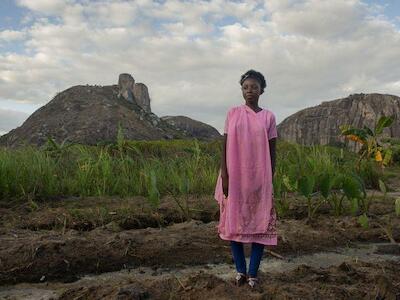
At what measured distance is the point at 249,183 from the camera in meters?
2.68

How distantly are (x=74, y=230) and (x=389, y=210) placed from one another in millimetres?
3311

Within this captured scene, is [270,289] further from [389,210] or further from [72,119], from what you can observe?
[72,119]

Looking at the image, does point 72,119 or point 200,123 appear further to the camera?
point 200,123

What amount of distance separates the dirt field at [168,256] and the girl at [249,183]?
10.0 inches

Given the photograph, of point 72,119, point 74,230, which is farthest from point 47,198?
point 72,119

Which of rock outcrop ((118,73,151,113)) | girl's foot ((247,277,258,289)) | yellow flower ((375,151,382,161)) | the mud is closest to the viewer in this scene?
the mud

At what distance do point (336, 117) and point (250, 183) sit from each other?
66.2ft

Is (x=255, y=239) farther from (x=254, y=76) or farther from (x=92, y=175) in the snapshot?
(x=92, y=175)

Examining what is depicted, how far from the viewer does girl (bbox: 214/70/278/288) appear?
105 inches

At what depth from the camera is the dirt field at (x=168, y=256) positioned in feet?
8.38

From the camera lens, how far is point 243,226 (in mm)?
2670

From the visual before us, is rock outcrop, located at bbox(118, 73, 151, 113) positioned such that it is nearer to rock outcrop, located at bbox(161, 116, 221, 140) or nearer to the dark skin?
rock outcrop, located at bbox(161, 116, 221, 140)

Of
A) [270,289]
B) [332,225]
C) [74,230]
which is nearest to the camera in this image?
[270,289]

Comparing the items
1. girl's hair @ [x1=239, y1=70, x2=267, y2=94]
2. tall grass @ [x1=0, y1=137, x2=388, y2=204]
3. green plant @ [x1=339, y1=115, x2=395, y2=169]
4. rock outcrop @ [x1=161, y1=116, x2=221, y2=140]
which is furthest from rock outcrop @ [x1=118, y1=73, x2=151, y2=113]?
girl's hair @ [x1=239, y1=70, x2=267, y2=94]
